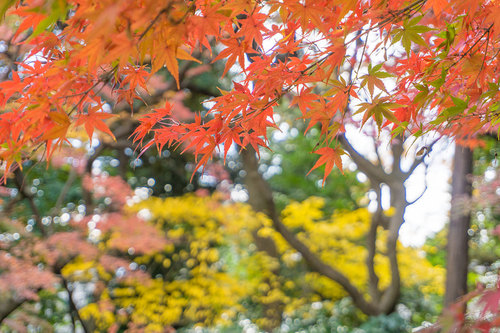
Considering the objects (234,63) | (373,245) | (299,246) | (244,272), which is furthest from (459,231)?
(234,63)

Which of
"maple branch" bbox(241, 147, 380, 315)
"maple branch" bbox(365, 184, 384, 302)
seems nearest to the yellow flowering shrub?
"maple branch" bbox(241, 147, 380, 315)

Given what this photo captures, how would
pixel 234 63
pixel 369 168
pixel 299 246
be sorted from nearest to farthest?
1. pixel 234 63
2. pixel 369 168
3. pixel 299 246

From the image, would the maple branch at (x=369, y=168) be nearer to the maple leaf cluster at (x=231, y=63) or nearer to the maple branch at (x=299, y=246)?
the maple branch at (x=299, y=246)

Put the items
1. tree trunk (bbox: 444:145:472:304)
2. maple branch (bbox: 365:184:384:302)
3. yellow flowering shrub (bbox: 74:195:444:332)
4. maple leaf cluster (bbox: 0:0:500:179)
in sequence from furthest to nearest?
yellow flowering shrub (bbox: 74:195:444:332) → maple branch (bbox: 365:184:384:302) → tree trunk (bbox: 444:145:472:304) → maple leaf cluster (bbox: 0:0:500:179)

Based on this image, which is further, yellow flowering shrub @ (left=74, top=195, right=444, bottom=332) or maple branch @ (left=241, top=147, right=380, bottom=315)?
yellow flowering shrub @ (left=74, top=195, right=444, bottom=332)

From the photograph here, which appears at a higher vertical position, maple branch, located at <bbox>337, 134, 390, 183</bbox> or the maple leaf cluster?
maple branch, located at <bbox>337, 134, 390, 183</bbox>

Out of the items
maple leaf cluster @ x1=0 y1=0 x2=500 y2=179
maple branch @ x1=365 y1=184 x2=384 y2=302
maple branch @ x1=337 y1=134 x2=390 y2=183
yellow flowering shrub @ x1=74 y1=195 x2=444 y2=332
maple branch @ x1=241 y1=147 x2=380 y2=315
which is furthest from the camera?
yellow flowering shrub @ x1=74 y1=195 x2=444 y2=332

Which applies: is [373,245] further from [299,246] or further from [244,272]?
[244,272]

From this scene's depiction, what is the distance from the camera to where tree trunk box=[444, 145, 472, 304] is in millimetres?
3031

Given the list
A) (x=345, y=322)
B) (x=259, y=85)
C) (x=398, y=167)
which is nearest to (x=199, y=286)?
(x=345, y=322)

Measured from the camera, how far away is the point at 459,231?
10.2ft

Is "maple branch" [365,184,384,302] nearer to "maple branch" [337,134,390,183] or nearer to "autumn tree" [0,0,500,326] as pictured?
"maple branch" [337,134,390,183]

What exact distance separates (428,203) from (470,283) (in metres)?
1.15

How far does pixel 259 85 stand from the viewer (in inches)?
34.9
